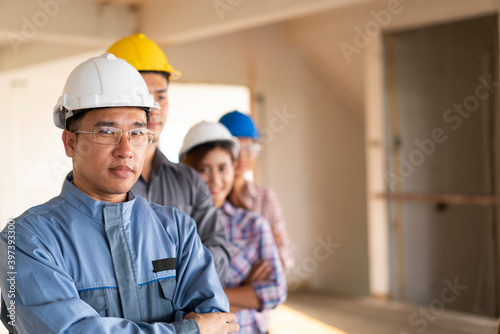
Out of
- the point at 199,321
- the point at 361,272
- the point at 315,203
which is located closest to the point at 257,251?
the point at 199,321

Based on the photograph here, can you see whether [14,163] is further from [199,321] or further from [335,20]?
[335,20]

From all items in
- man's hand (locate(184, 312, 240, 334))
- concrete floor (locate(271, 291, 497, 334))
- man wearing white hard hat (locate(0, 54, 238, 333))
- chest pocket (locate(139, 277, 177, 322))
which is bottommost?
concrete floor (locate(271, 291, 497, 334))

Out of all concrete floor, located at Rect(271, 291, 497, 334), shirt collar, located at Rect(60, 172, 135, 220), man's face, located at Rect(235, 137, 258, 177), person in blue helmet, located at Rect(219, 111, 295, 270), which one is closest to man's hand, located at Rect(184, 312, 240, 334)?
shirt collar, located at Rect(60, 172, 135, 220)

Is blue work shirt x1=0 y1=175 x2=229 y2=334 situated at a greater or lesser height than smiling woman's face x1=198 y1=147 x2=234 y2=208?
lesser

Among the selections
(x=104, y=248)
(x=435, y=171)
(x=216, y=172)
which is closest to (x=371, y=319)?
(x=435, y=171)

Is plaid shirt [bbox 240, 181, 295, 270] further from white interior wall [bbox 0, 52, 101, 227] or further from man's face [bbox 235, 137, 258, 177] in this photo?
white interior wall [bbox 0, 52, 101, 227]

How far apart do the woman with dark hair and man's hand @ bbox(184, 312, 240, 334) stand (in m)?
0.71

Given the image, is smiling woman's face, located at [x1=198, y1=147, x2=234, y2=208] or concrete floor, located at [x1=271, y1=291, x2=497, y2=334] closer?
smiling woman's face, located at [x1=198, y1=147, x2=234, y2=208]

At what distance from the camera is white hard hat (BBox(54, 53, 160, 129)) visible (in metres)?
1.45

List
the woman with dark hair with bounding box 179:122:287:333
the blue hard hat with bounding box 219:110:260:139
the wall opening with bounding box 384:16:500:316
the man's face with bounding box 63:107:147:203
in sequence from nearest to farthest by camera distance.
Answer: the man's face with bounding box 63:107:147:203 → the woman with dark hair with bounding box 179:122:287:333 → the blue hard hat with bounding box 219:110:260:139 → the wall opening with bounding box 384:16:500:316

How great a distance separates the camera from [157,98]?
6.75ft

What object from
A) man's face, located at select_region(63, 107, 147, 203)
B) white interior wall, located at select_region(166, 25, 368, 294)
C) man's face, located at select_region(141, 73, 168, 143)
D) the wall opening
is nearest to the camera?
man's face, located at select_region(63, 107, 147, 203)

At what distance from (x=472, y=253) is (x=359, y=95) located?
2.50 meters

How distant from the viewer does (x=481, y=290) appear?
5840 millimetres
